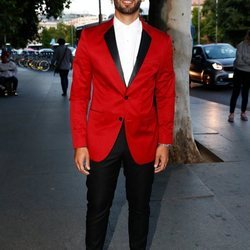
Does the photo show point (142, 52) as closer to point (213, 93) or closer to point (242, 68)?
point (242, 68)

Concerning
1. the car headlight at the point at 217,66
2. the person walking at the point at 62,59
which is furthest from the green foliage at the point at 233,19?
the person walking at the point at 62,59

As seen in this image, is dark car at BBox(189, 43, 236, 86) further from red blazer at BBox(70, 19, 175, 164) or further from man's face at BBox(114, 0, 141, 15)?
man's face at BBox(114, 0, 141, 15)

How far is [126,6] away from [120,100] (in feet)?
1.84

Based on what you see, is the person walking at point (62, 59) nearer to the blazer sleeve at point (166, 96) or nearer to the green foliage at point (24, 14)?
the green foliage at point (24, 14)

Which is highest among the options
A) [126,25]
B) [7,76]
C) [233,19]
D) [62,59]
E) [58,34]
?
[126,25]

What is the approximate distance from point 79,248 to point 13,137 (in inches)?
188

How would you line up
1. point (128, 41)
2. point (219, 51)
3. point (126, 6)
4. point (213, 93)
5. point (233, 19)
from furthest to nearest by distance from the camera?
point (233, 19), point (219, 51), point (213, 93), point (128, 41), point (126, 6)

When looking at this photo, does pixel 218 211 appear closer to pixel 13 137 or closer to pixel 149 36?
pixel 149 36

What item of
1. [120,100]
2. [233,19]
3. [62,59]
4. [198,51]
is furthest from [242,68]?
[233,19]

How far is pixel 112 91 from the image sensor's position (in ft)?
8.90

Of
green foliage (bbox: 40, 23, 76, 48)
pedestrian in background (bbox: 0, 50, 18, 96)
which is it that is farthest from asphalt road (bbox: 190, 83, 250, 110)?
green foliage (bbox: 40, 23, 76, 48)

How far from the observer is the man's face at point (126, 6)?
2.66 meters

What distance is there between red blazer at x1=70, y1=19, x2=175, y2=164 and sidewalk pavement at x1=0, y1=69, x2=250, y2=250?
1167 mm

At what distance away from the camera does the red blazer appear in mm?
2715
